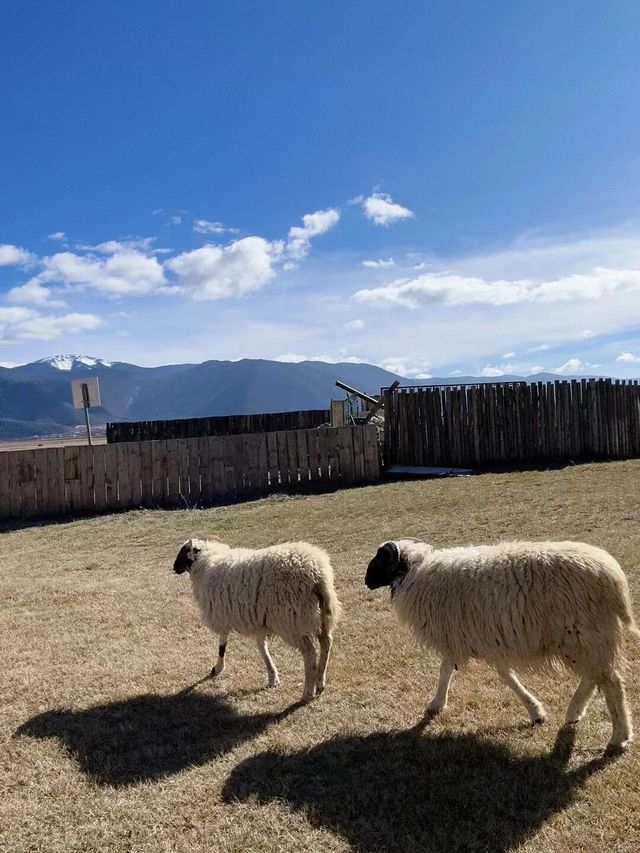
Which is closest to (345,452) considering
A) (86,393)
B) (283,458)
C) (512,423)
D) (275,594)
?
(283,458)

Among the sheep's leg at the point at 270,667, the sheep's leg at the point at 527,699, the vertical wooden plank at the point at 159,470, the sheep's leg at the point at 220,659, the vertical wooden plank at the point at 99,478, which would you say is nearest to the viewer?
the sheep's leg at the point at 527,699

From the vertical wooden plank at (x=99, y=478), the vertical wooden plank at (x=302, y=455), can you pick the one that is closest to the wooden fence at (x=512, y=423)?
the vertical wooden plank at (x=302, y=455)

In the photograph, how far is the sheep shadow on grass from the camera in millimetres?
3982

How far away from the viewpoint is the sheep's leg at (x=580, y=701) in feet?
12.9

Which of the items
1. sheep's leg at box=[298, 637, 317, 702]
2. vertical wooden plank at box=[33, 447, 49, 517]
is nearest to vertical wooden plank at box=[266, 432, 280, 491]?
vertical wooden plank at box=[33, 447, 49, 517]

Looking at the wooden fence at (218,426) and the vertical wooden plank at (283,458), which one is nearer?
the vertical wooden plank at (283,458)

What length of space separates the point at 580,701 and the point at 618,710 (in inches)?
10.7

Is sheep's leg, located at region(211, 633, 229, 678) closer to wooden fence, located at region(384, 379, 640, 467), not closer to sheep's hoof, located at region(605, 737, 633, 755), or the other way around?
sheep's hoof, located at region(605, 737, 633, 755)

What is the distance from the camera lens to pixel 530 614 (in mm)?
3812

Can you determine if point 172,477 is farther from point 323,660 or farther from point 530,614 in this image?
point 530,614

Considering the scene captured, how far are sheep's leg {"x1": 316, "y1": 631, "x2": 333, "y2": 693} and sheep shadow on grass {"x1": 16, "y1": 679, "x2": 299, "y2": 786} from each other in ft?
1.00

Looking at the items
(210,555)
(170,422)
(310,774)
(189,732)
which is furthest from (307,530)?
(170,422)

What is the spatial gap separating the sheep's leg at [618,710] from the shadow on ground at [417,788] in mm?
153

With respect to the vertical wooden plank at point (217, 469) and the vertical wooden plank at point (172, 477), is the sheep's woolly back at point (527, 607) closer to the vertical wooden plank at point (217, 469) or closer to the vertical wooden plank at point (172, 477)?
the vertical wooden plank at point (217, 469)
